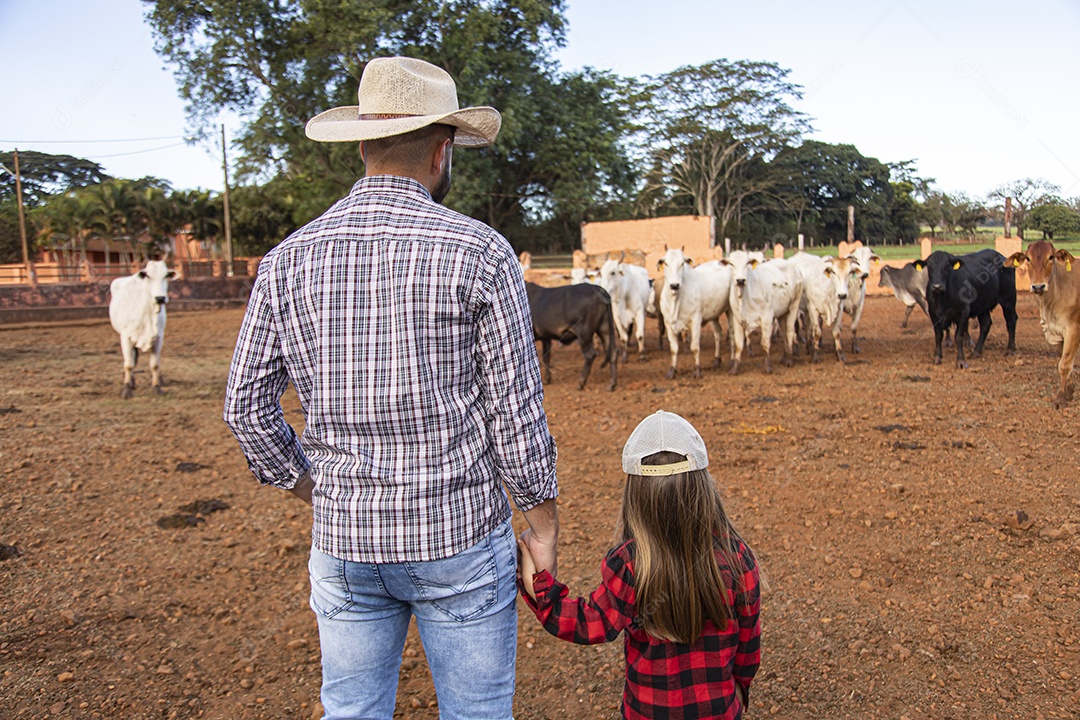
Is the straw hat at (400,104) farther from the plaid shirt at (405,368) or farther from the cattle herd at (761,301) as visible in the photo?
the cattle herd at (761,301)

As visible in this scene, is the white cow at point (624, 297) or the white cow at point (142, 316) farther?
the white cow at point (624, 297)

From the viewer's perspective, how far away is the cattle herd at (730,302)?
33.6 ft

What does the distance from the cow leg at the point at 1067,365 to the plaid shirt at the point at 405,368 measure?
25.1 feet

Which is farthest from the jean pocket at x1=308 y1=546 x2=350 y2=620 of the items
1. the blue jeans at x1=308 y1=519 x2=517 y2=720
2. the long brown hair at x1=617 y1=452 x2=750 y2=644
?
the long brown hair at x1=617 y1=452 x2=750 y2=644

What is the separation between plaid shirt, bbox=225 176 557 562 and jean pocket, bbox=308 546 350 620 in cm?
5

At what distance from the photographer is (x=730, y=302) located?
38.7ft

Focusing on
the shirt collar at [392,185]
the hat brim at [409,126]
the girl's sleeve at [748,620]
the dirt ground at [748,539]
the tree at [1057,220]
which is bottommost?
the dirt ground at [748,539]

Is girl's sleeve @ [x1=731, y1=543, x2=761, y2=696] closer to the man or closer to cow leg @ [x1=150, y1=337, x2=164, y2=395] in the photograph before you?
the man

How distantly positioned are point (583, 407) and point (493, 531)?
24.8 ft

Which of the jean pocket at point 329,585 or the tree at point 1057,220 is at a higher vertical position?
the tree at point 1057,220

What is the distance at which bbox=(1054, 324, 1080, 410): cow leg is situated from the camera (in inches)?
306

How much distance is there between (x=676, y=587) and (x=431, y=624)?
647 mm

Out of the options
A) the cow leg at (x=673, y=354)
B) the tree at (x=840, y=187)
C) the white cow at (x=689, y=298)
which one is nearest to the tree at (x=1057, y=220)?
the white cow at (x=689, y=298)

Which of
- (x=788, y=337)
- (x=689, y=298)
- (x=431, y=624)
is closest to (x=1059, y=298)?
(x=788, y=337)
